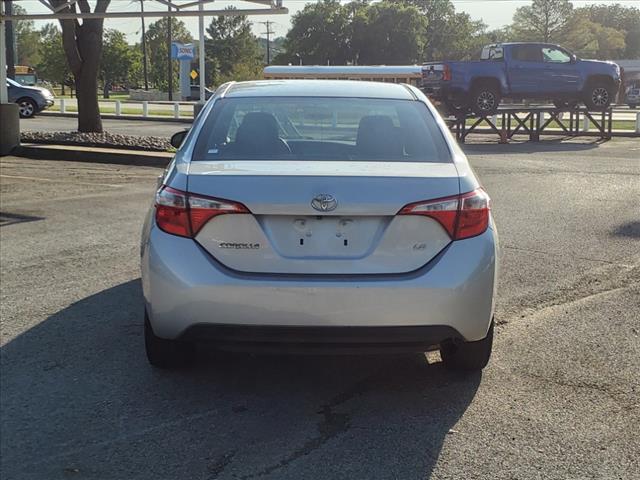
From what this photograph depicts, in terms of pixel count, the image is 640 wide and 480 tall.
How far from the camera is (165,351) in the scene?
441 cm

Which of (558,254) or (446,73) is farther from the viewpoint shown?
(446,73)

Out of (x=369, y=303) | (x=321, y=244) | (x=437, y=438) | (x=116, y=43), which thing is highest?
(x=116, y=43)

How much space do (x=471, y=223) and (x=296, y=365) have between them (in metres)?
1.45

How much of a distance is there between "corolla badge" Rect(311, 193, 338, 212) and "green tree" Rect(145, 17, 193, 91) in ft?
247

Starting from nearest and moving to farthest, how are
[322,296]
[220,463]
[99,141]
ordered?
[220,463]
[322,296]
[99,141]

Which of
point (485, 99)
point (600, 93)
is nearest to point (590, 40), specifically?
point (600, 93)

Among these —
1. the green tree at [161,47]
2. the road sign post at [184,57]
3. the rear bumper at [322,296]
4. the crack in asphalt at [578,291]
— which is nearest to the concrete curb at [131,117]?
the road sign post at [184,57]

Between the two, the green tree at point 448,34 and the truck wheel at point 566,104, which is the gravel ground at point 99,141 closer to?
the truck wheel at point 566,104

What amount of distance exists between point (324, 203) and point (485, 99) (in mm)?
20489

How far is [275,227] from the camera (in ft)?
Answer: 12.5

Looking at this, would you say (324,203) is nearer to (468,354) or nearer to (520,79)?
(468,354)

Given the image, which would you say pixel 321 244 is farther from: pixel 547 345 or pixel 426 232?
pixel 547 345

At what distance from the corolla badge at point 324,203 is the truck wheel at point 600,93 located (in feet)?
72.0

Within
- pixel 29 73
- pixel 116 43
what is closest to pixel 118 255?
pixel 29 73
